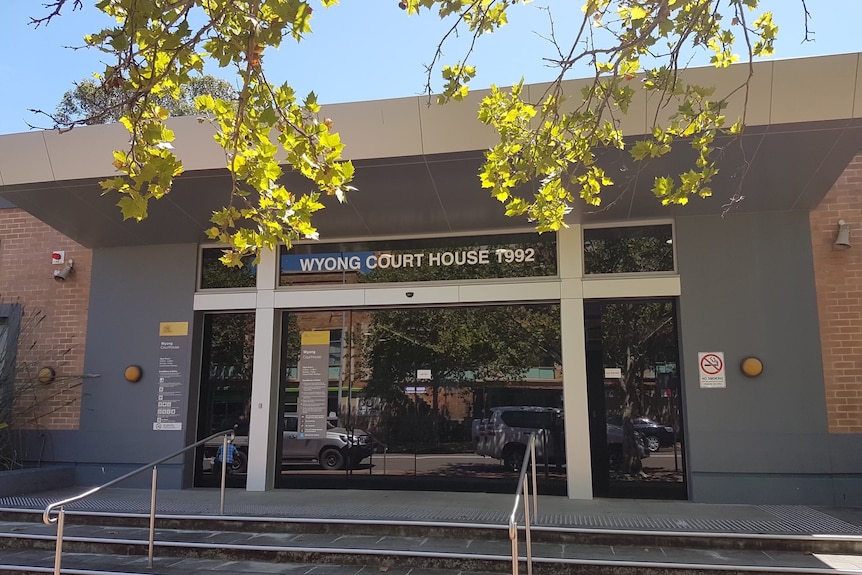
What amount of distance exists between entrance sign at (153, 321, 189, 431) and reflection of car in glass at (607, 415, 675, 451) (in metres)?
5.98

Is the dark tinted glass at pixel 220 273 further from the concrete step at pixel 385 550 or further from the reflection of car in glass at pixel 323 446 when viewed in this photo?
the concrete step at pixel 385 550

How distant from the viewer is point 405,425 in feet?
29.4

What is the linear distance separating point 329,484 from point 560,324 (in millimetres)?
3822

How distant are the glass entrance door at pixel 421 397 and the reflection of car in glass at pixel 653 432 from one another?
980 mm

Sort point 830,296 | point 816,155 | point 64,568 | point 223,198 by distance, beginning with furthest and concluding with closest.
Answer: point 223,198 < point 830,296 < point 816,155 < point 64,568

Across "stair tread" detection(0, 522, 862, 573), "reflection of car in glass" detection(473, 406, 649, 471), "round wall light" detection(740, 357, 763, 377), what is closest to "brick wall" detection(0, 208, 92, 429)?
"stair tread" detection(0, 522, 862, 573)

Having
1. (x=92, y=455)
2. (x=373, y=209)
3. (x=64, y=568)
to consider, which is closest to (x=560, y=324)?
(x=373, y=209)

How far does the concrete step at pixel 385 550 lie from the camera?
561 centimetres

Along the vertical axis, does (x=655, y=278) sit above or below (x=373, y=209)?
below

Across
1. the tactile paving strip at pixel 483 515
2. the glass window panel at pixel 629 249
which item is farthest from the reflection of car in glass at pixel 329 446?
the glass window panel at pixel 629 249

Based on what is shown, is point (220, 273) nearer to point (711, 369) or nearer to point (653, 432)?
point (653, 432)

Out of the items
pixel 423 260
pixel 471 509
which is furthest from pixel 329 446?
pixel 423 260

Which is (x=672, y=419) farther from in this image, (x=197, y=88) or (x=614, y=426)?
(x=197, y=88)

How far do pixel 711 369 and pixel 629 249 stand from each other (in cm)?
179
